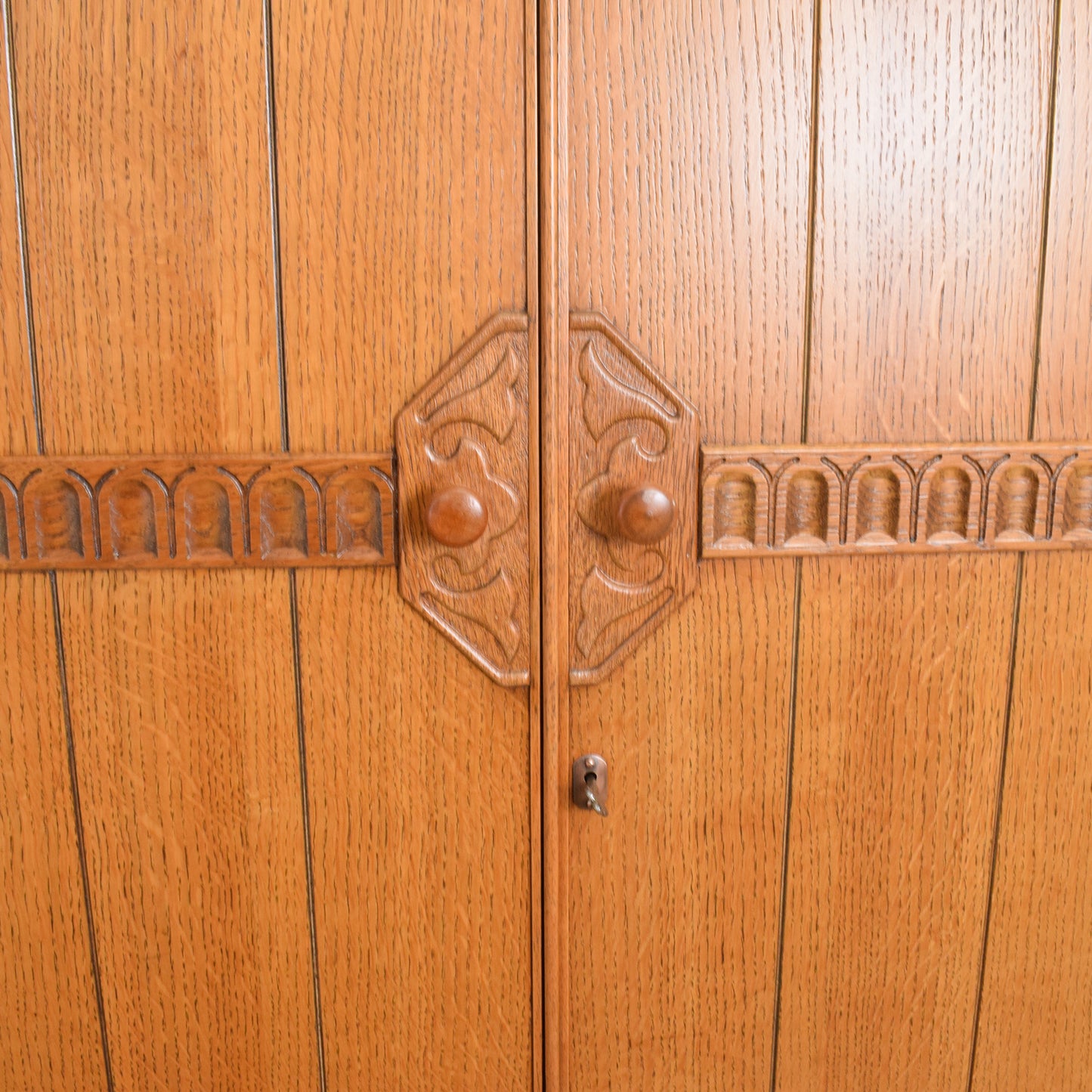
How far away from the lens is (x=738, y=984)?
74 cm

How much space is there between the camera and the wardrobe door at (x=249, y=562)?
0.63 m

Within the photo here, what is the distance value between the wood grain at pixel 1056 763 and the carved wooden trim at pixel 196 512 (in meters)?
0.52

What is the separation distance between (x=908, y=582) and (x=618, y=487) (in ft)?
0.81

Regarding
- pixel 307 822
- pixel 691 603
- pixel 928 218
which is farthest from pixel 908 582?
pixel 307 822

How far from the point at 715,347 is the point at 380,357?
0.82ft

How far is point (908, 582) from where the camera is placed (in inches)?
27.9

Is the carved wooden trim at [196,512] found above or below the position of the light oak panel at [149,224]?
below

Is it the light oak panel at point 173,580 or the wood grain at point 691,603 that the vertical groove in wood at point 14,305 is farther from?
the wood grain at point 691,603

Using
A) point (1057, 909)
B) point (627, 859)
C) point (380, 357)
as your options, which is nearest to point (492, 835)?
point (627, 859)

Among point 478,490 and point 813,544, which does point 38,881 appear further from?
point 813,544

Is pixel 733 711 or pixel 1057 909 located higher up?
pixel 733 711

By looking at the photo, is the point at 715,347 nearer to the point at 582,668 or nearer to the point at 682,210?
the point at 682,210

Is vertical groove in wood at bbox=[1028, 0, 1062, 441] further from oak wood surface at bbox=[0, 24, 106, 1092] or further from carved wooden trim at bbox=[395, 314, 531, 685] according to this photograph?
oak wood surface at bbox=[0, 24, 106, 1092]

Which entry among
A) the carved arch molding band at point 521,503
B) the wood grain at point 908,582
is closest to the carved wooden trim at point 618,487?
the carved arch molding band at point 521,503
